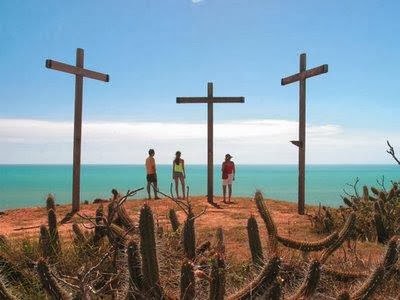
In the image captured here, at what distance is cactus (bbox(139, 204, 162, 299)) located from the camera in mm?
4488

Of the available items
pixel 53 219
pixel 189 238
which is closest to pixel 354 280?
pixel 189 238

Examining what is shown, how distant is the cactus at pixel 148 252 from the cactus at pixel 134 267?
0.08 meters

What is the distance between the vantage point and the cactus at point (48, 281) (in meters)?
4.46

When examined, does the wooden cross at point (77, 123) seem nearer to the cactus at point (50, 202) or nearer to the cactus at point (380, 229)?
the cactus at point (50, 202)

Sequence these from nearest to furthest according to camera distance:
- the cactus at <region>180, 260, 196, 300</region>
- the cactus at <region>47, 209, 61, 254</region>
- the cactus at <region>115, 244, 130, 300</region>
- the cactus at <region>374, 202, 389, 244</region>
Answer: the cactus at <region>180, 260, 196, 300</region>
the cactus at <region>115, 244, 130, 300</region>
the cactus at <region>47, 209, 61, 254</region>
the cactus at <region>374, 202, 389, 244</region>

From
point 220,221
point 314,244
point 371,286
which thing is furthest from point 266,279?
point 220,221

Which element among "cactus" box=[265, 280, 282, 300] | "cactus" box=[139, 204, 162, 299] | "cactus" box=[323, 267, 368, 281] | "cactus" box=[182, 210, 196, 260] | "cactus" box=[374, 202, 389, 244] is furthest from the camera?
"cactus" box=[374, 202, 389, 244]

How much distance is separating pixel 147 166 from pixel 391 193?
28.4ft

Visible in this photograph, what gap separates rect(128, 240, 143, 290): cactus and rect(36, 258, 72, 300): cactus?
1.92ft

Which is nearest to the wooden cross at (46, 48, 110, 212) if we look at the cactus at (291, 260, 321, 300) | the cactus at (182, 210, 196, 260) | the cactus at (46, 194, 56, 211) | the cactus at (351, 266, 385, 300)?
the cactus at (46, 194, 56, 211)

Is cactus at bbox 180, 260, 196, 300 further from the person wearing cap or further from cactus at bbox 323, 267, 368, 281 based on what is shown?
the person wearing cap

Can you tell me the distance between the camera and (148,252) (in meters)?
4.50

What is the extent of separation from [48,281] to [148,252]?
93cm

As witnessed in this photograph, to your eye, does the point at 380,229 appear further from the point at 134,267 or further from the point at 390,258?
the point at 134,267
